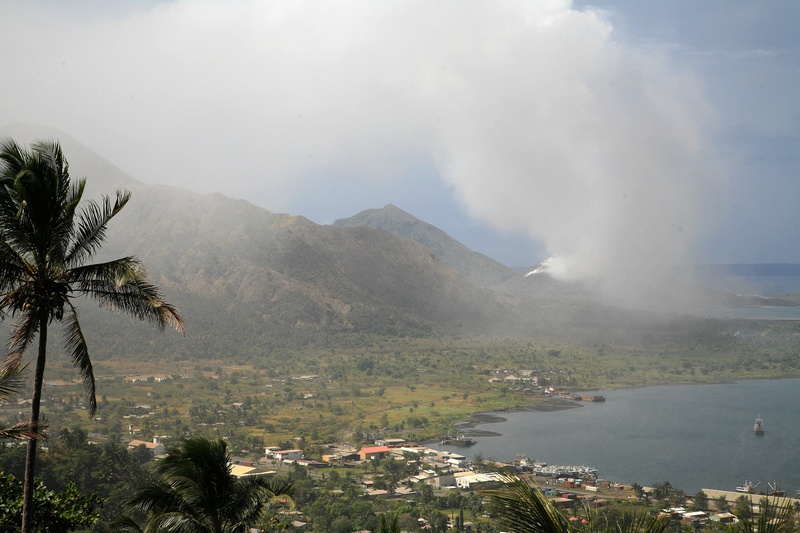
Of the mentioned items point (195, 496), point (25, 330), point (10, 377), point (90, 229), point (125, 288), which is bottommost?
point (195, 496)

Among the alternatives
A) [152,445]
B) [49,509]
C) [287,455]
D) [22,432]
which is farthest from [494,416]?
[22,432]

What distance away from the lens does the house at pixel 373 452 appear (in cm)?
4631

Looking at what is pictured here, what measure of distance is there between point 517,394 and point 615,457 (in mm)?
30343

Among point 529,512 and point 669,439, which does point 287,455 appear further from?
point 529,512

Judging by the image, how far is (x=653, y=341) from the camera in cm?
11631

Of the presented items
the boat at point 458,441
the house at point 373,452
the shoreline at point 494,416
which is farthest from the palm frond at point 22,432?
the shoreline at point 494,416

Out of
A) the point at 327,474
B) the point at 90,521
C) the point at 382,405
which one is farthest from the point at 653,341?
the point at 90,521

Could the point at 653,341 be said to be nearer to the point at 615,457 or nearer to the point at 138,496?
the point at 615,457

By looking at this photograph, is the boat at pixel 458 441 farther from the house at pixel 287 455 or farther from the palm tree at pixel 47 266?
the palm tree at pixel 47 266

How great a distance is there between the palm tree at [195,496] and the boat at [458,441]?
44802 mm

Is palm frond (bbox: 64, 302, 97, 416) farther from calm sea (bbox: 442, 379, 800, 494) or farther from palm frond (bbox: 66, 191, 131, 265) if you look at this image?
calm sea (bbox: 442, 379, 800, 494)

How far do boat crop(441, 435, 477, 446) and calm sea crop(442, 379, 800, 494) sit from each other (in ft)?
2.17

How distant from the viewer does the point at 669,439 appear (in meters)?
55.2

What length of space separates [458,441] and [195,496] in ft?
150
